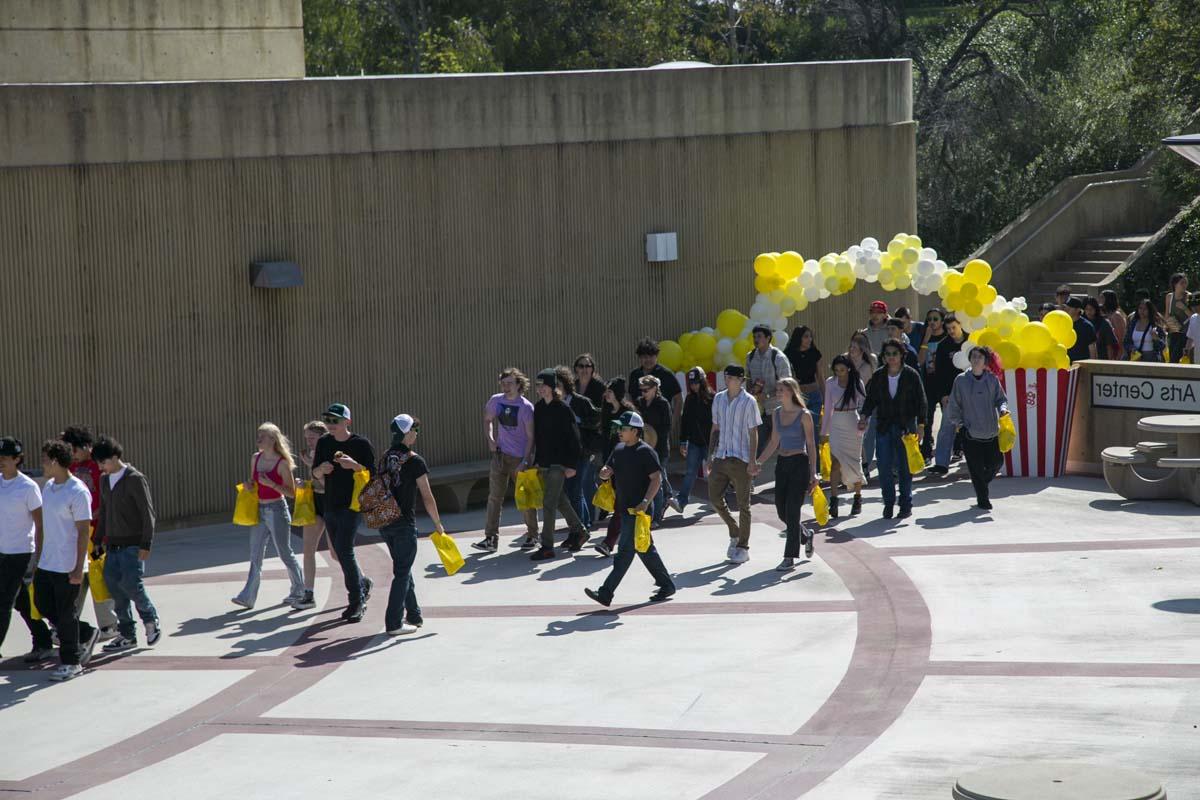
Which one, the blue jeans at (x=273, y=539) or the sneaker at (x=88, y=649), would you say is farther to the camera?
the blue jeans at (x=273, y=539)

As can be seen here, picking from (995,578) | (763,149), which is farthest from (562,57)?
(995,578)

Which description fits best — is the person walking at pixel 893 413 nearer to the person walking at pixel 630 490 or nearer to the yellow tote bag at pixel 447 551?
the person walking at pixel 630 490

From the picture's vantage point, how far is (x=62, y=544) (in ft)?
37.0

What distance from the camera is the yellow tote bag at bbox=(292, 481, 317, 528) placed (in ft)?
42.2

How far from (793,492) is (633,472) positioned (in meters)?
1.75

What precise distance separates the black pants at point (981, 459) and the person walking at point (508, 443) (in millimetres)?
4272

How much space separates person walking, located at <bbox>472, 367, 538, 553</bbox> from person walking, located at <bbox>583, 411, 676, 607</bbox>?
6.91ft

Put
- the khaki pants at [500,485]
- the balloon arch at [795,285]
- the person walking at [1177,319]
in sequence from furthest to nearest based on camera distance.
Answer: the person walking at [1177,319]
the balloon arch at [795,285]
the khaki pants at [500,485]

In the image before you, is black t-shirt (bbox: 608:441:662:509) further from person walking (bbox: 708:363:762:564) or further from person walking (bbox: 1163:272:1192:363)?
person walking (bbox: 1163:272:1192:363)

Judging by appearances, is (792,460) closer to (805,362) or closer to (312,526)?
(312,526)

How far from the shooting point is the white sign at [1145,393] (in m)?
16.4

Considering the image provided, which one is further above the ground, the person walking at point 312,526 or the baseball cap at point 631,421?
the baseball cap at point 631,421

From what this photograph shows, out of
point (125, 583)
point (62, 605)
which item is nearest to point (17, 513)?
point (62, 605)

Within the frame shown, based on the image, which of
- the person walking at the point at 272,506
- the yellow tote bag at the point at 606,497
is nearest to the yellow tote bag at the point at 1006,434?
the yellow tote bag at the point at 606,497
